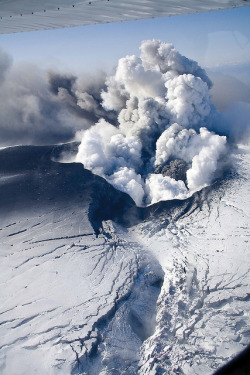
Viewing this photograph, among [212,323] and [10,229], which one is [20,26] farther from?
[10,229]

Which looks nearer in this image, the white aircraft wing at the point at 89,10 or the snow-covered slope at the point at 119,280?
the white aircraft wing at the point at 89,10

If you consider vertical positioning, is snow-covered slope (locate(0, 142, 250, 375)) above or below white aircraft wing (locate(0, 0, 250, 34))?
below

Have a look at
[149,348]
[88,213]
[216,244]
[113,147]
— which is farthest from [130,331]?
[113,147]

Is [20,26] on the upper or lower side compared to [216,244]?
upper

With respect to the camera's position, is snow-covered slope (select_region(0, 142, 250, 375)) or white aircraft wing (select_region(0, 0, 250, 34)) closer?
white aircraft wing (select_region(0, 0, 250, 34))

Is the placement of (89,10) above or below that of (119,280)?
above

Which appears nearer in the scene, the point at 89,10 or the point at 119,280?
the point at 89,10

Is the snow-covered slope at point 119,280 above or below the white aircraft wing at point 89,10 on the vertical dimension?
below

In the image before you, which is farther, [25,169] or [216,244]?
[25,169]
